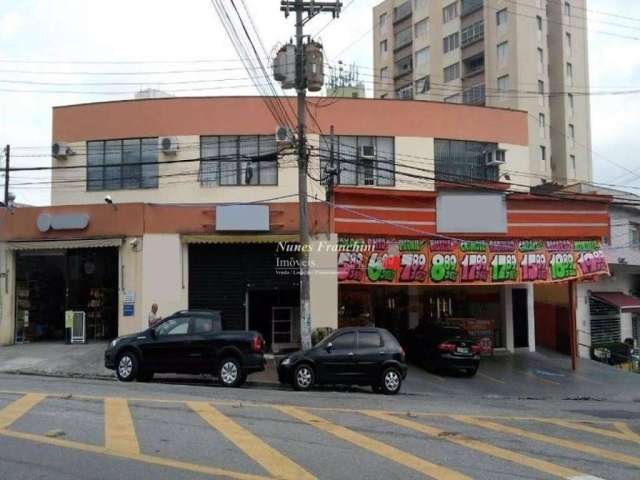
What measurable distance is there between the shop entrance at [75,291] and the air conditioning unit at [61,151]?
11.8 feet

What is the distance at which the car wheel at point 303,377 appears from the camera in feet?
51.3

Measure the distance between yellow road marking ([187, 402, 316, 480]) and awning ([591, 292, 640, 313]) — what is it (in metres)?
24.2

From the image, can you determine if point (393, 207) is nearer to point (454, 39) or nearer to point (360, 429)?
point (360, 429)

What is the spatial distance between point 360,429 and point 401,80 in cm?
6065

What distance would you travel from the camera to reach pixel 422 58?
63625mm

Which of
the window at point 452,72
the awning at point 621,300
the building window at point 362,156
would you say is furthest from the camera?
the window at point 452,72

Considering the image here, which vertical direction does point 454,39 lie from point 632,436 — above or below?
above

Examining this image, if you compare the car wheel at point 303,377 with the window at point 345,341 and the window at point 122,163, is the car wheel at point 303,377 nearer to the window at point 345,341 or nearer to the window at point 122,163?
the window at point 345,341

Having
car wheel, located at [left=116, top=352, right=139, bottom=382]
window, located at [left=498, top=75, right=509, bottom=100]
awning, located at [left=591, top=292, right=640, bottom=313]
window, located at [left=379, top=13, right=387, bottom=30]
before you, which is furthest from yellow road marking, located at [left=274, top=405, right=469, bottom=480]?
window, located at [left=379, top=13, right=387, bottom=30]

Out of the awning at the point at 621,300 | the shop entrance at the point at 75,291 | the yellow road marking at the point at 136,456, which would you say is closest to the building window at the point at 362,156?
the shop entrance at the point at 75,291

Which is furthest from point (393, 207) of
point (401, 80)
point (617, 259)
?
point (401, 80)

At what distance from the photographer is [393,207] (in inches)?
844

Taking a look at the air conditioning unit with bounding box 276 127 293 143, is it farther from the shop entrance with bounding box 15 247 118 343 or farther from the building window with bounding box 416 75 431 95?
the building window with bounding box 416 75 431 95

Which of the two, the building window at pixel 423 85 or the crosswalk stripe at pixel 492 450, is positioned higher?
the building window at pixel 423 85
